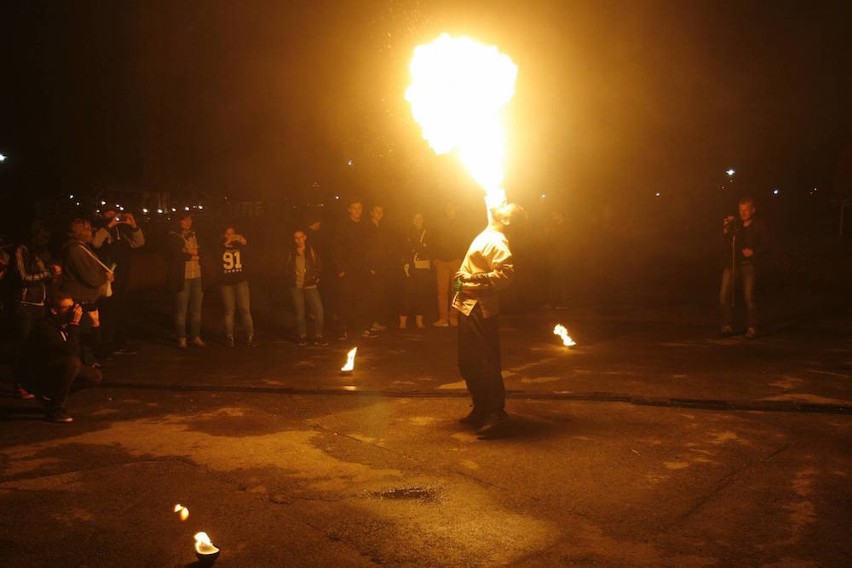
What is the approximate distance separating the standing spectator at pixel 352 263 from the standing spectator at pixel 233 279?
148 centimetres

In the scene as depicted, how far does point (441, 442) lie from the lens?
6.60 meters

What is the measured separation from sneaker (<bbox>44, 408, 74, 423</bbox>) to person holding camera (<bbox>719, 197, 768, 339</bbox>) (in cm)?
905

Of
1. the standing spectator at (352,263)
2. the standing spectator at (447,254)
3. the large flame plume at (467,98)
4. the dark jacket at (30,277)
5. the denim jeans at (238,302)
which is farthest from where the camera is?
the standing spectator at (447,254)

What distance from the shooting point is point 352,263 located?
1241cm

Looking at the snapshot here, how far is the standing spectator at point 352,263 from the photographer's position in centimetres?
1231

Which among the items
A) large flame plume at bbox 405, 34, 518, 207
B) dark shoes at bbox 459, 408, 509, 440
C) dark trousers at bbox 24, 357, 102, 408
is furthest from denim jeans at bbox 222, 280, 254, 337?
dark shoes at bbox 459, 408, 509, 440

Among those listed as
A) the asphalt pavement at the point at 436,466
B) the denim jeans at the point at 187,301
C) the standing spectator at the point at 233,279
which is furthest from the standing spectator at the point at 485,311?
the denim jeans at the point at 187,301

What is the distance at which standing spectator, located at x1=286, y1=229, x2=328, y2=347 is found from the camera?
11.6 m

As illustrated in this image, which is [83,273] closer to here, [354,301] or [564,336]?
[354,301]

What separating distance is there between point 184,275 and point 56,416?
4024mm

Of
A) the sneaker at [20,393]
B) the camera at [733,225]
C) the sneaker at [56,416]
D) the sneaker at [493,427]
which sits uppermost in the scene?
the camera at [733,225]

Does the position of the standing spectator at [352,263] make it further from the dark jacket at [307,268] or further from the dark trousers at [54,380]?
the dark trousers at [54,380]

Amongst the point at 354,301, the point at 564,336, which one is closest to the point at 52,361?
the point at 354,301

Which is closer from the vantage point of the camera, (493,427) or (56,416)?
(493,427)
